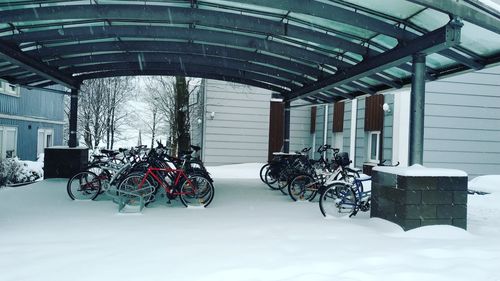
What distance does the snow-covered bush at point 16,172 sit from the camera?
9.75 m

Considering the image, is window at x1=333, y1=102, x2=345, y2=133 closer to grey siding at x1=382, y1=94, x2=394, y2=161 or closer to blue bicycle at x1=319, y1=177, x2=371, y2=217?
grey siding at x1=382, y1=94, x2=394, y2=161

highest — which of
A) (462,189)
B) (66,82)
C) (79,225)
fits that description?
(66,82)

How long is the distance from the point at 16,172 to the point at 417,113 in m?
9.91

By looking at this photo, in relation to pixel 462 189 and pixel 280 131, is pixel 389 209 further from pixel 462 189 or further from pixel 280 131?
pixel 280 131

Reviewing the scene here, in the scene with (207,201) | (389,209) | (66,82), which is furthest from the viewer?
(66,82)

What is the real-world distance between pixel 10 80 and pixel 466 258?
9845mm

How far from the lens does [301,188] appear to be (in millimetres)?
8008

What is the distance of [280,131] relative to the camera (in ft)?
57.2

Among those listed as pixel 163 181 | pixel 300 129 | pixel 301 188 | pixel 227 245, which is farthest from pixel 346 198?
pixel 300 129

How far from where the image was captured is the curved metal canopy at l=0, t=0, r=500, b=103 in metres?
5.11

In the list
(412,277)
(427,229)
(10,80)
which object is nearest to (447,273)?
(412,277)

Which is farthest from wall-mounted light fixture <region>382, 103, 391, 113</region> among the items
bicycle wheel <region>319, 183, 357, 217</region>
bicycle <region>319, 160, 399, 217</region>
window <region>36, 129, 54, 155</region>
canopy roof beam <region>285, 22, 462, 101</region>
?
window <region>36, 129, 54, 155</region>

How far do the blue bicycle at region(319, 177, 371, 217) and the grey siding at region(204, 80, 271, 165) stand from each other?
10.8 meters

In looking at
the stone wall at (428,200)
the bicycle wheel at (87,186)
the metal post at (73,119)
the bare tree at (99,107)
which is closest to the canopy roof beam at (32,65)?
the metal post at (73,119)
